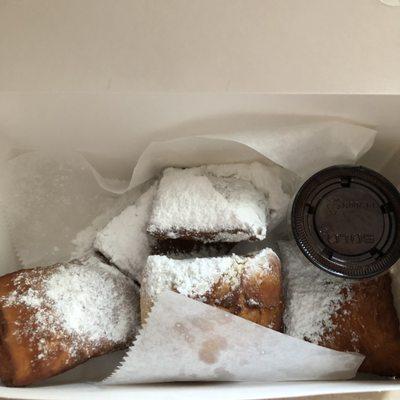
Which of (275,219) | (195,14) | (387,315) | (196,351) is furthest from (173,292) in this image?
(195,14)

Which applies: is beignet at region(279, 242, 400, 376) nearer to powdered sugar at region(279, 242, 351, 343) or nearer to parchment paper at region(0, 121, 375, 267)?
powdered sugar at region(279, 242, 351, 343)

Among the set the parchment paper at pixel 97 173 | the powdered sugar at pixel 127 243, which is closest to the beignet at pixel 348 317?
the parchment paper at pixel 97 173

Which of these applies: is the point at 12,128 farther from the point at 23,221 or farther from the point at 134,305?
the point at 134,305

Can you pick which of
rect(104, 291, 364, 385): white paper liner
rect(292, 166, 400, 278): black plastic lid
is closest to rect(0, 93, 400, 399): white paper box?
rect(104, 291, 364, 385): white paper liner

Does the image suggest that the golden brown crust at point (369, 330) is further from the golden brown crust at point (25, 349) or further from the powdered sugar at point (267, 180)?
the golden brown crust at point (25, 349)

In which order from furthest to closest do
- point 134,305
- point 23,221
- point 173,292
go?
point 23,221
point 134,305
point 173,292

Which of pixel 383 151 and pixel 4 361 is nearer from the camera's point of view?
pixel 4 361
